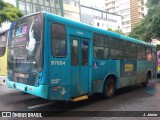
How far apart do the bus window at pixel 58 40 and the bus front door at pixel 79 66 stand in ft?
1.49

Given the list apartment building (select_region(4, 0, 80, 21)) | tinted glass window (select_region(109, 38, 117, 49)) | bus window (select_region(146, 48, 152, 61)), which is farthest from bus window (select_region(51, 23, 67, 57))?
apartment building (select_region(4, 0, 80, 21))

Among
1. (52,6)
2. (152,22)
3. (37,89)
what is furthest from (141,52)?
(52,6)

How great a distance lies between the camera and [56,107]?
774cm

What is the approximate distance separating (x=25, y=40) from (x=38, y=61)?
3.44 feet

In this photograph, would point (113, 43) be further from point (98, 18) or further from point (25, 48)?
point (98, 18)

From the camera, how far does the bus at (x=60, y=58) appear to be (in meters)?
6.41

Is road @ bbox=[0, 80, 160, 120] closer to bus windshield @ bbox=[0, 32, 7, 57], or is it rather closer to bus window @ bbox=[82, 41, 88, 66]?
bus window @ bbox=[82, 41, 88, 66]

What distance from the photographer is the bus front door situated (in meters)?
7.27

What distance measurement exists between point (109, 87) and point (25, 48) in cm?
423

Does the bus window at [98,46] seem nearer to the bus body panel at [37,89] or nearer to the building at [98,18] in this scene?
the bus body panel at [37,89]

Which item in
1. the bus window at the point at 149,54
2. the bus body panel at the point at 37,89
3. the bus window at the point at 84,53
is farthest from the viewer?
the bus window at the point at 149,54

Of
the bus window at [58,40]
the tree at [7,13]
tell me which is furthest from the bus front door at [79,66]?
the tree at [7,13]

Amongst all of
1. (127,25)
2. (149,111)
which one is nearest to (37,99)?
(149,111)

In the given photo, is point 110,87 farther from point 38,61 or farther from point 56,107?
point 38,61
